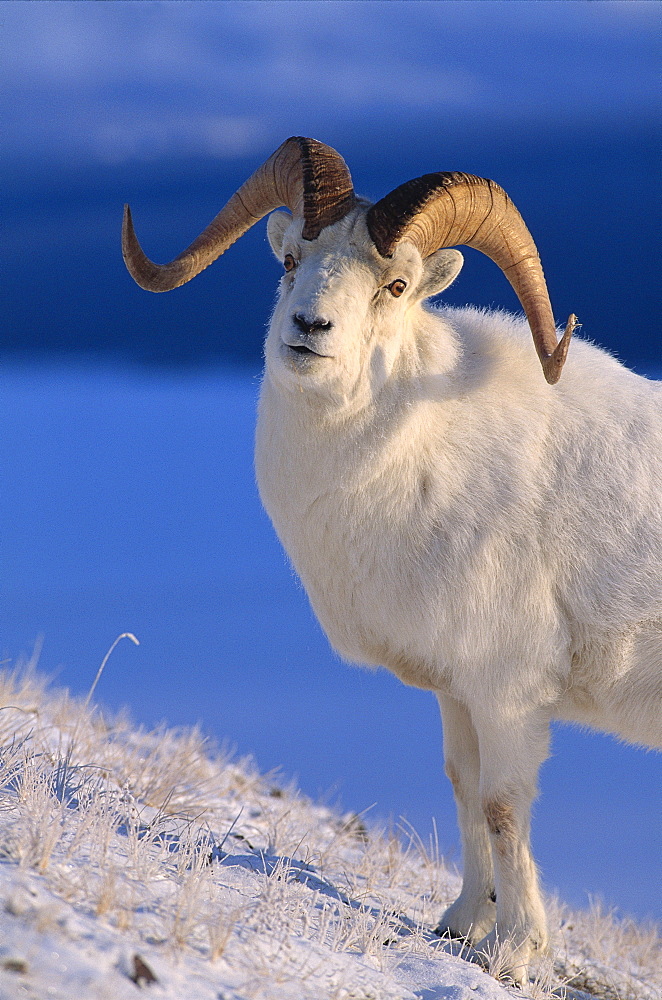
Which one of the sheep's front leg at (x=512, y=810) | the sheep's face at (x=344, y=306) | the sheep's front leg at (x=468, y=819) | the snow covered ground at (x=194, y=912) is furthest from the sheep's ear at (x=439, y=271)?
the snow covered ground at (x=194, y=912)

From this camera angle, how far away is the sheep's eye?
18.8 feet

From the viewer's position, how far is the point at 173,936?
3.92 metres

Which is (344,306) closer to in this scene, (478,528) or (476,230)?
(476,230)

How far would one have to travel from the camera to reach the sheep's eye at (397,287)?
225 inches

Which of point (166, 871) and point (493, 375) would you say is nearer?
point (166, 871)

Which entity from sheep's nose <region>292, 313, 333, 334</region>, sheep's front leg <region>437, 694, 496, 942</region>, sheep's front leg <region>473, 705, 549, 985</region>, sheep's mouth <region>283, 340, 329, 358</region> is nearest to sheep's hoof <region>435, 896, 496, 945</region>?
sheep's front leg <region>437, 694, 496, 942</region>

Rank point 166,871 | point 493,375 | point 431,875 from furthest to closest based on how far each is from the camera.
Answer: point 431,875, point 493,375, point 166,871

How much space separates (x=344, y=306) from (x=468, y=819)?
12.3ft

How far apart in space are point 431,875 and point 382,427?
4.22m

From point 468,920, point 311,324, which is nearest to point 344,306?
point 311,324

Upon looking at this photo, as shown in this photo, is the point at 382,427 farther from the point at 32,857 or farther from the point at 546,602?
the point at 32,857

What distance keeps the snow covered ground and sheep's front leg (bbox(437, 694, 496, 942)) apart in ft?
1.10

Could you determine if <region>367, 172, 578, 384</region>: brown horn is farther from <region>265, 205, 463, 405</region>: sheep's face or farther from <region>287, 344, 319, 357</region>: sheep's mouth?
<region>287, 344, 319, 357</region>: sheep's mouth

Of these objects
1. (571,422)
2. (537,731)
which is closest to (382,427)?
(571,422)
